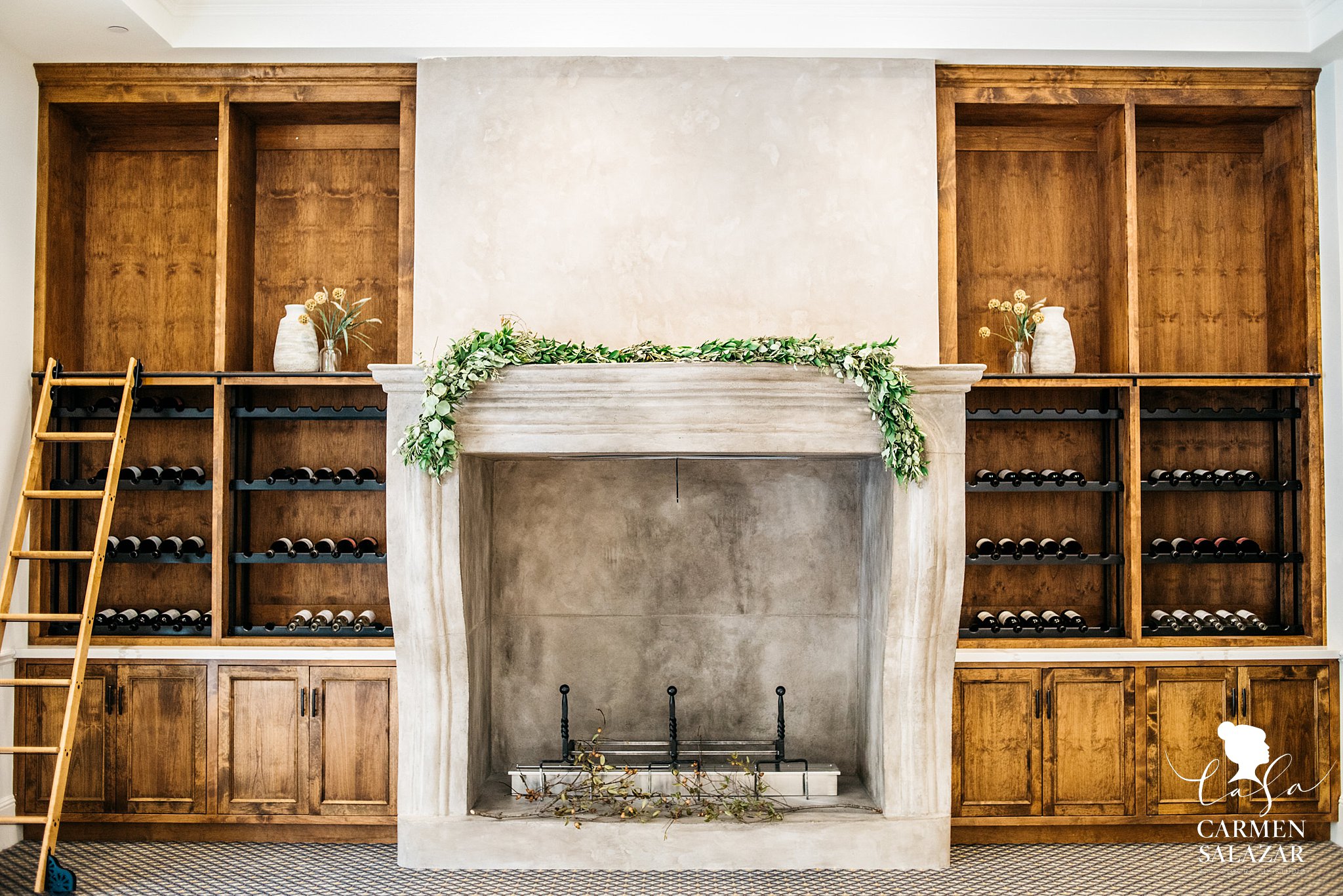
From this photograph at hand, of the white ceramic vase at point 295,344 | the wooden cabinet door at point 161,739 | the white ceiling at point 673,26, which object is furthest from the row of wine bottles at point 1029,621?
the wooden cabinet door at point 161,739

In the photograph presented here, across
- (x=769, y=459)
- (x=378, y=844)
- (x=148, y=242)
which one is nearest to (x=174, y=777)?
(x=378, y=844)

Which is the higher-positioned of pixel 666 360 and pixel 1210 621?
pixel 666 360

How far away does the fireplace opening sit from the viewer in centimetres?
418

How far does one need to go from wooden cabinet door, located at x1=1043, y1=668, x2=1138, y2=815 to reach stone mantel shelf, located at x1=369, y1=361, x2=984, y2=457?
1350 mm

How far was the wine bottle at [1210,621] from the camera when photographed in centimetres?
404

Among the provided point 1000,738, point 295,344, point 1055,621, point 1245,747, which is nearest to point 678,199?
point 295,344

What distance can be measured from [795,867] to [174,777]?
108 inches

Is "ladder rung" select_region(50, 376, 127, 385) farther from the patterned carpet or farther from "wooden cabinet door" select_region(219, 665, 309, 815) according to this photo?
the patterned carpet

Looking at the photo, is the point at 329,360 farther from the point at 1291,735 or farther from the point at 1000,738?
the point at 1291,735

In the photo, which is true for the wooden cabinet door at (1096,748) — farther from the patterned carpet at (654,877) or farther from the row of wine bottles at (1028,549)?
the row of wine bottles at (1028,549)

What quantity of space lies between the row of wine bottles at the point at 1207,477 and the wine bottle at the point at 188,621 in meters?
4.46

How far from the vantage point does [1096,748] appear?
3.95 meters

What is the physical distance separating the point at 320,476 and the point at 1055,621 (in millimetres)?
3465

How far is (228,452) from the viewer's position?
4.07m
